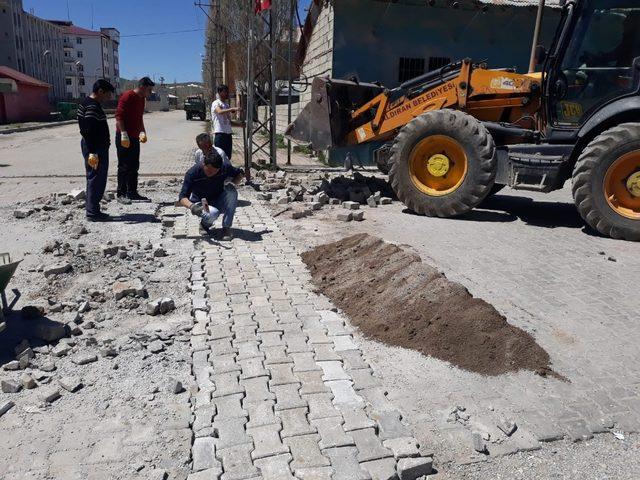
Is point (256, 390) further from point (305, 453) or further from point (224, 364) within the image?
point (305, 453)

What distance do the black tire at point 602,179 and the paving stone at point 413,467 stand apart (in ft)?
17.3

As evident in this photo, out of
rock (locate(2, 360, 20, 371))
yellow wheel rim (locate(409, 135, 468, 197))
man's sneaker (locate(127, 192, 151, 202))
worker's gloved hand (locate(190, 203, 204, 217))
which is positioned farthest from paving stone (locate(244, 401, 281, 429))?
man's sneaker (locate(127, 192, 151, 202))

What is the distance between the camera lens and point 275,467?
2.61 m

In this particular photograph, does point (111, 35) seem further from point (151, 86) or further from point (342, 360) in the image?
point (342, 360)

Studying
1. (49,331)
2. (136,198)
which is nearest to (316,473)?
(49,331)

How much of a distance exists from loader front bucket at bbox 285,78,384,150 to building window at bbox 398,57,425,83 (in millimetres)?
4269

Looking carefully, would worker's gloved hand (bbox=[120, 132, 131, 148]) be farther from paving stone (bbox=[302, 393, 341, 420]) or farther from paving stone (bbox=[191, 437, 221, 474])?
paving stone (bbox=[191, 437, 221, 474])

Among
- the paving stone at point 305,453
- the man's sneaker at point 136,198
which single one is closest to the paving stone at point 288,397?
the paving stone at point 305,453

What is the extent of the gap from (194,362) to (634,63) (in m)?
6.17

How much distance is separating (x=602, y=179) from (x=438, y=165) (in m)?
2.23

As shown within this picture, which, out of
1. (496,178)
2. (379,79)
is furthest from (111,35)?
(496,178)

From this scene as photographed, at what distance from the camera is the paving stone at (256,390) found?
125 inches

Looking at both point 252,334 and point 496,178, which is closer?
point 252,334

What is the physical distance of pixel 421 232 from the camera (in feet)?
23.0
